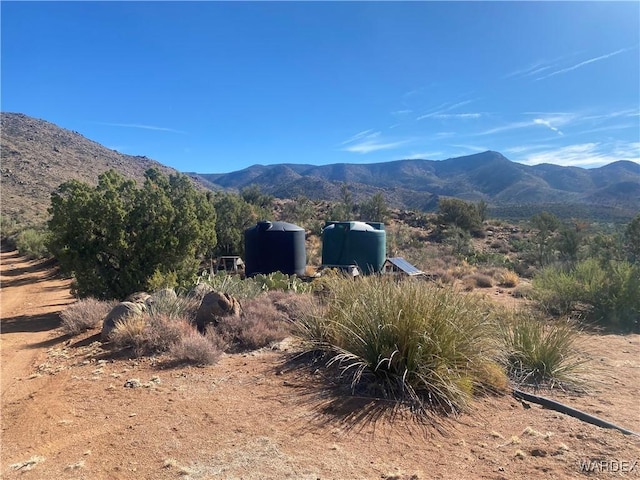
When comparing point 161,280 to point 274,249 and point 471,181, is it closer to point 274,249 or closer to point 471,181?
point 274,249

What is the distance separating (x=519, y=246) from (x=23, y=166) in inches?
2251

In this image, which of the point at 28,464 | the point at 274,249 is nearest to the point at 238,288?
the point at 274,249

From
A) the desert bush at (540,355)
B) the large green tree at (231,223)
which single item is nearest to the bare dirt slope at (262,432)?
the desert bush at (540,355)

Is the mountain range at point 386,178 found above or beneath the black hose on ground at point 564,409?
above

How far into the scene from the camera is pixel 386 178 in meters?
139

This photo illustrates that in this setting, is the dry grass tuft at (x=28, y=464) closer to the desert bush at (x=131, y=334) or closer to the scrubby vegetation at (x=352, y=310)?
the scrubby vegetation at (x=352, y=310)

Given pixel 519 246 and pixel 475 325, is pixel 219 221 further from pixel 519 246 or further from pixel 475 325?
pixel 519 246

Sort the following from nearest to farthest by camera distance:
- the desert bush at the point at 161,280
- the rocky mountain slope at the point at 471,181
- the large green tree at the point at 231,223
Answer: the desert bush at the point at 161,280, the large green tree at the point at 231,223, the rocky mountain slope at the point at 471,181

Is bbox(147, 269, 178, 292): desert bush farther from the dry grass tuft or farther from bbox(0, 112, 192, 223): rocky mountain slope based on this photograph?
bbox(0, 112, 192, 223): rocky mountain slope

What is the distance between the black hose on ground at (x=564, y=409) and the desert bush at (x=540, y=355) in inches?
18.1

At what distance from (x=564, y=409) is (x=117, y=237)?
34.5 feet

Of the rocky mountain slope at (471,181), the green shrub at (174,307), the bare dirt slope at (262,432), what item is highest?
the rocky mountain slope at (471,181)

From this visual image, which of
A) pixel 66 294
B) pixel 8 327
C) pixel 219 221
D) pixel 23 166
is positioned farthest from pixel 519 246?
pixel 23 166

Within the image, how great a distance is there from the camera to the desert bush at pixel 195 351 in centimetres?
611
